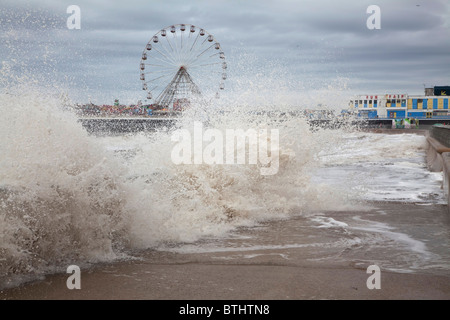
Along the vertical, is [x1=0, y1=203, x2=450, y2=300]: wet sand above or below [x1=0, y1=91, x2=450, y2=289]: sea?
below

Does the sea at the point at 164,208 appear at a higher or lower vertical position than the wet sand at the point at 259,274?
higher

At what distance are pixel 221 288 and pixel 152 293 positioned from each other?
1.76 feet

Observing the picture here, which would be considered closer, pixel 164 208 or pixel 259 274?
pixel 259 274

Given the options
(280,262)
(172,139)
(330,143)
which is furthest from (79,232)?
(330,143)

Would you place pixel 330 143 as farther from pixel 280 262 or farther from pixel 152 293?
pixel 152 293

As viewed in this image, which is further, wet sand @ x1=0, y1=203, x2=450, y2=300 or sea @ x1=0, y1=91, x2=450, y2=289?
sea @ x1=0, y1=91, x2=450, y2=289

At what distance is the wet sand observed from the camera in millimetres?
3807

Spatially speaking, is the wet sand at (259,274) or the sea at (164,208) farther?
the sea at (164,208)

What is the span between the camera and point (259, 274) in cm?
432

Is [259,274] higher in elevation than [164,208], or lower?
lower

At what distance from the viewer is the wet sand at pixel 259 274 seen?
381 centimetres

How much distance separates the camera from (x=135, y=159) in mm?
8875
